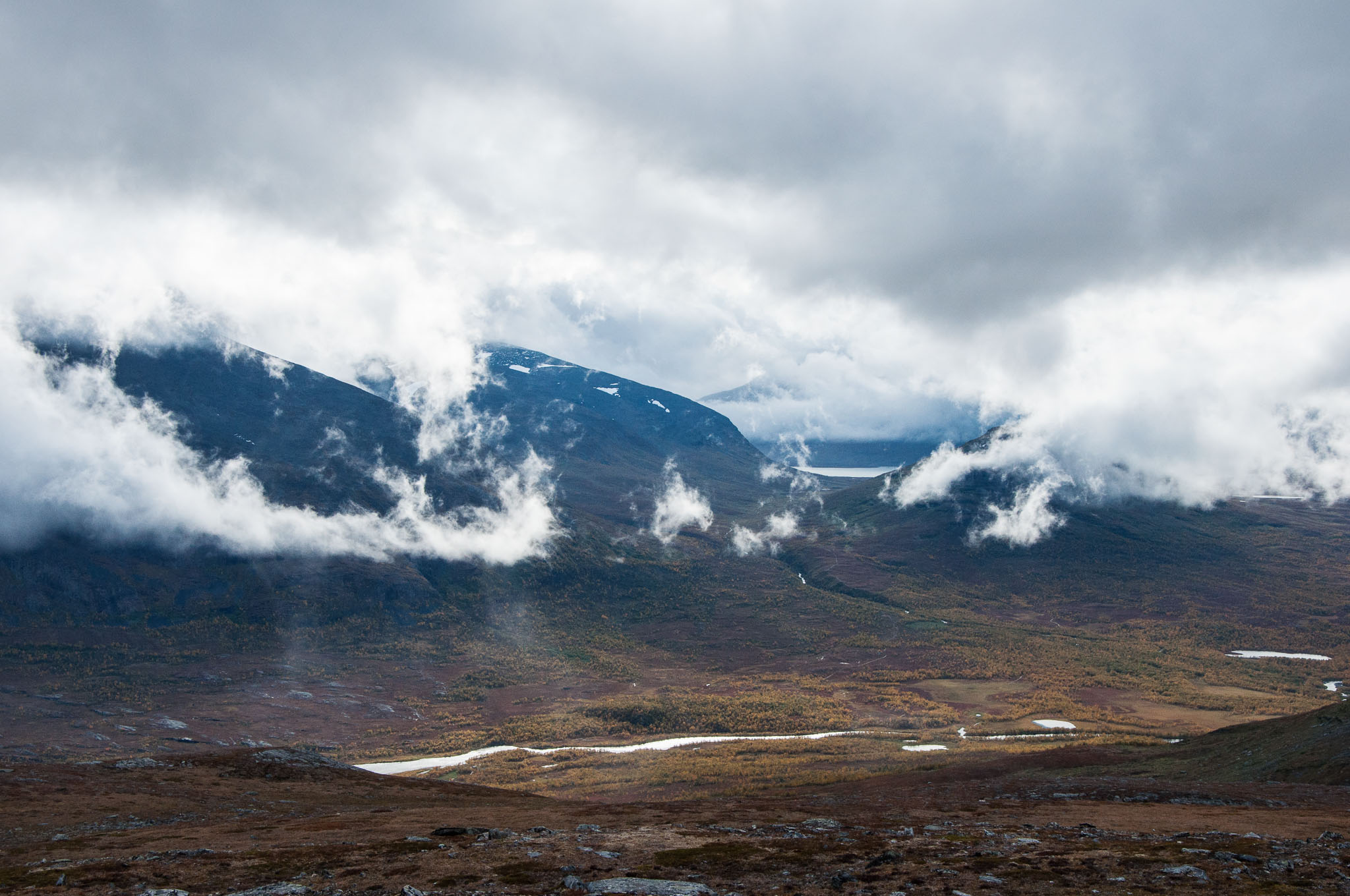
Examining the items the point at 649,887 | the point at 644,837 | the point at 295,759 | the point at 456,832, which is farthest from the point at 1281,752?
the point at 295,759

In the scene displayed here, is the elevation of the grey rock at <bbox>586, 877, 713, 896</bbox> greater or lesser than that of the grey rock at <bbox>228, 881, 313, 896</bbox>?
greater

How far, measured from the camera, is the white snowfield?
135000 millimetres

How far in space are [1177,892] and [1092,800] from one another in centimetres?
4066

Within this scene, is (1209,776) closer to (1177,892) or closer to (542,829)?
(1177,892)

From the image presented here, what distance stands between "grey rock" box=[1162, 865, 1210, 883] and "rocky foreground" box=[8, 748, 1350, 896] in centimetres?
16

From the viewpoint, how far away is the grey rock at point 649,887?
28.3m

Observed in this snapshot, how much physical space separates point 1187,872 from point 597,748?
124474 mm

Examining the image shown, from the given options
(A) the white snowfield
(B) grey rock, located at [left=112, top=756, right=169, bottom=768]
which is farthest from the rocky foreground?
(A) the white snowfield

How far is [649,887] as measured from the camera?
1143 inches

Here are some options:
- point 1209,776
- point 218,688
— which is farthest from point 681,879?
point 218,688

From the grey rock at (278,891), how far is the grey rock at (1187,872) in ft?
117

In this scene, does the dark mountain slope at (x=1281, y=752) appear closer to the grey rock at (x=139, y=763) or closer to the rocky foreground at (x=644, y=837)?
the rocky foreground at (x=644, y=837)

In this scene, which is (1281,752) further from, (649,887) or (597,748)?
(597,748)

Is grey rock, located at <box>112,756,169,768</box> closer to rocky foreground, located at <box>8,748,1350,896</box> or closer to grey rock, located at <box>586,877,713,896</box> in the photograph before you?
rocky foreground, located at <box>8,748,1350,896</box>
